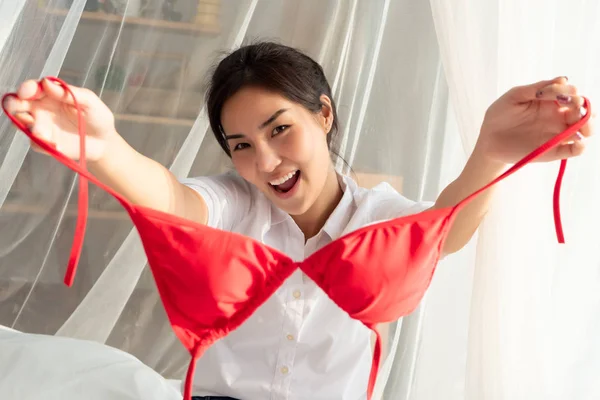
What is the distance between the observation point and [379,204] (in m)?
1.25

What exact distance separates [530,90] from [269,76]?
41 cm

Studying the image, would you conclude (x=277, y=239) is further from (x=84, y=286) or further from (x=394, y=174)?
(x=84, y=286)

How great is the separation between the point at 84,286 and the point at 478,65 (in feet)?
3.18

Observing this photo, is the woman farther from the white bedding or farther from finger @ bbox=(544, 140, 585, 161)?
the white bedding

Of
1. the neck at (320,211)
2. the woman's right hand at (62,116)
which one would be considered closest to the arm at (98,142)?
the woman's right hand at (62,116)

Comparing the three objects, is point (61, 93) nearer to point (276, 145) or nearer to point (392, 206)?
point (276, 145)

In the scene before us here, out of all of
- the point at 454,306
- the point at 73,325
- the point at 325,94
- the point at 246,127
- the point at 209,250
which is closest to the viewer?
the point at 209,250

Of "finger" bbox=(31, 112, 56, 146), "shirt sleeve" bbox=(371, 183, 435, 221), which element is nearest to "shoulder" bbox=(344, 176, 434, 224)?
"shirt sleeve" bbox=(371, 183, 435, 221)

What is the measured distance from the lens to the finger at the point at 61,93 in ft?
2.79

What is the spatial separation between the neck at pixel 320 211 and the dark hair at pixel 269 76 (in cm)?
13

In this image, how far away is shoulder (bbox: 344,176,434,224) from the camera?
1208 millimetres

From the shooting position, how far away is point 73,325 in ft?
4.92

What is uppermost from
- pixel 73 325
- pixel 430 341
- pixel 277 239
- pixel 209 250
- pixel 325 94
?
pixel 325 94

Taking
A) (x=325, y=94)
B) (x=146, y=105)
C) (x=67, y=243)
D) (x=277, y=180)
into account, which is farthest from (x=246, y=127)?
(x=67, y=243)
